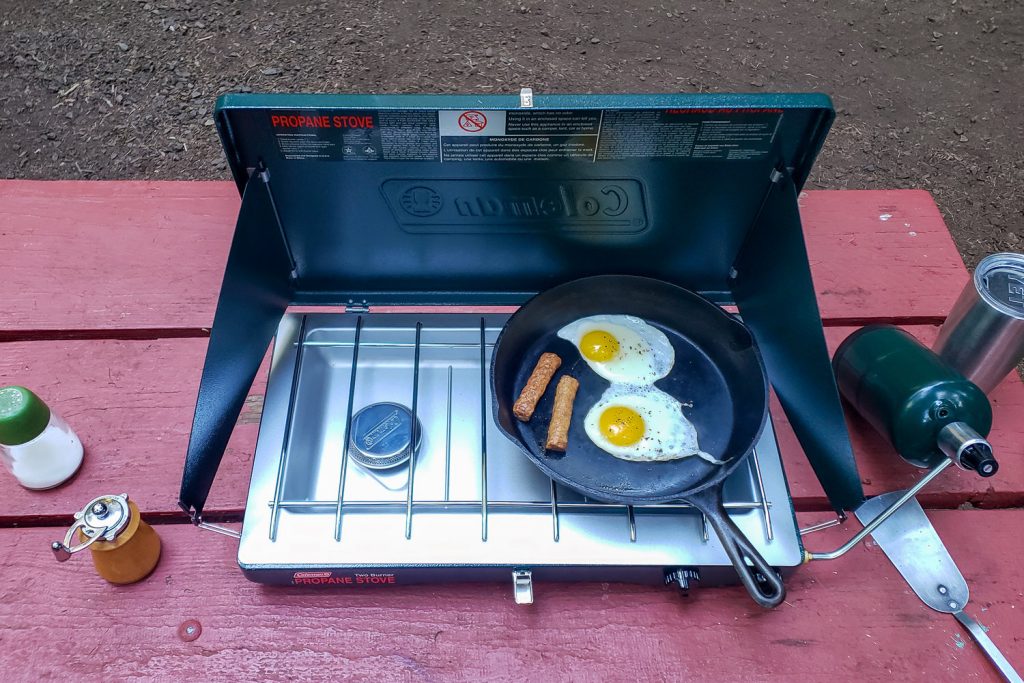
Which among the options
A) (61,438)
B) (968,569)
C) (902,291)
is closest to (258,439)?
(61,438)

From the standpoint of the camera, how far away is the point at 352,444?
1.37 meters

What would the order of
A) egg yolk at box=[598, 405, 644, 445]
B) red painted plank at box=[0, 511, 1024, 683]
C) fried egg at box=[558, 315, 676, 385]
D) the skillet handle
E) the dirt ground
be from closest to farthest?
the skillet handle → red painted plank at box=[0, 511, 1024, 683] → egg yolk at box=[598, 405, 644, 445] → fried egg at box=[558, 315, 676, 385] → the dirt ground

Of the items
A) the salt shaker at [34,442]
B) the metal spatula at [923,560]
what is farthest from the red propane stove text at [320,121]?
the metal spatula at [923,560]

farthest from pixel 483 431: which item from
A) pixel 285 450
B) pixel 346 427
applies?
pixel 285 450

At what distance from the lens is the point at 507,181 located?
1399 millimetres

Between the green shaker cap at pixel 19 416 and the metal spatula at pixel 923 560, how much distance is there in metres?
1.54

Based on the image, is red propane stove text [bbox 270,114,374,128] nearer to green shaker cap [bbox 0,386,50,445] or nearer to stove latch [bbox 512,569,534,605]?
green shaker cap [bbox 0,386,50,445]

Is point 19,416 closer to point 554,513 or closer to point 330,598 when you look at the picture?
point 330,598

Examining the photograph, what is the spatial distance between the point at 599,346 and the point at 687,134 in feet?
1.66

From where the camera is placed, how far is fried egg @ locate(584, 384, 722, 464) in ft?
4.71

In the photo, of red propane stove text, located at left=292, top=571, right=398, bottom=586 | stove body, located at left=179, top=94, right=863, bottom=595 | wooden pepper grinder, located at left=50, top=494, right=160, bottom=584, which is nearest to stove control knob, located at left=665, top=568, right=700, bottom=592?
stove body, located at left=179, top=94, right=863, bottom=595

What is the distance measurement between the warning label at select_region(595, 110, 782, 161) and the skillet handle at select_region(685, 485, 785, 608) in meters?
0.62

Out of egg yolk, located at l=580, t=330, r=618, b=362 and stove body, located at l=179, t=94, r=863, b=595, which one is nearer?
stove body, located at l=179, t=94, r=863, b=595

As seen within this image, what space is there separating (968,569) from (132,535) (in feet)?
4.97
